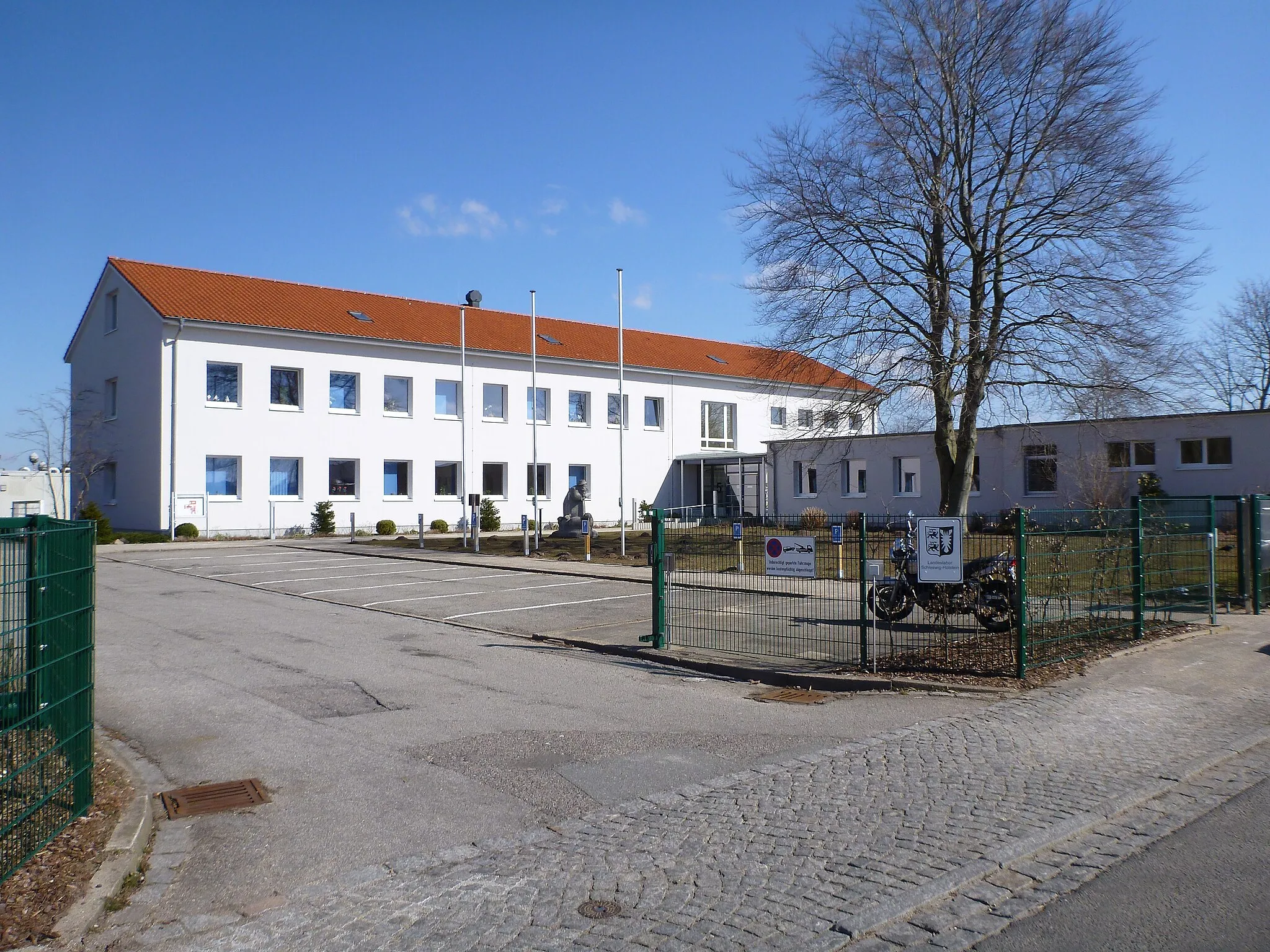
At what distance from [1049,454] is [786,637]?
28.5 m

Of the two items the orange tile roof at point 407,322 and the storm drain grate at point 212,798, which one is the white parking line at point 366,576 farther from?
the storm drain grate at point 212,798

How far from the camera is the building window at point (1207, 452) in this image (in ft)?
111

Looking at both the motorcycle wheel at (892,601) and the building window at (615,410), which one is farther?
the building window at (615,410)

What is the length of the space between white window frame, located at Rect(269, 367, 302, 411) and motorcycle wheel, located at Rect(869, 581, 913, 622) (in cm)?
3034

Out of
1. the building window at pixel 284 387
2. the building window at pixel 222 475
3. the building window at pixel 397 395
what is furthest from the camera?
the building window at pixel 397 395

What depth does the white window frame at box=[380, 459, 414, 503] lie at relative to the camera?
40.7 meters

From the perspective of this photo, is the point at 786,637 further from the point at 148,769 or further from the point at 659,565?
the point at 148,769

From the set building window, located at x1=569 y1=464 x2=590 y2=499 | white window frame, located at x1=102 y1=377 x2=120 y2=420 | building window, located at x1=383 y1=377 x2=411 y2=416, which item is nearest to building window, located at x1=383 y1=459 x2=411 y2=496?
building window, located at x1=383 y1=377 x2=411 y2=416

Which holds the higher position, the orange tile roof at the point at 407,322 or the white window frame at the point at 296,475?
the orange tile roof at the point at 407,322

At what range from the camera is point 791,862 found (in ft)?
16.7

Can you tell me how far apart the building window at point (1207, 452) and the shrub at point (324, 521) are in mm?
30334

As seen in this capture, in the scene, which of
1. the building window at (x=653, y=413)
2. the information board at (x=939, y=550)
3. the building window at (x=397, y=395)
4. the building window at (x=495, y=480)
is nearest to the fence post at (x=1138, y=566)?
the information board at (x=939, y=550)

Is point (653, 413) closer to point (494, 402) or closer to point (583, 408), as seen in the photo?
point (583, 408)

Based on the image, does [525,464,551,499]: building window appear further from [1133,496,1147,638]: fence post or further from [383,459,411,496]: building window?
[1133,496,1147,638]: fence post
